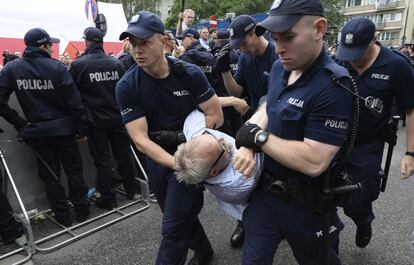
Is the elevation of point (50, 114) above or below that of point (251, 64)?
below

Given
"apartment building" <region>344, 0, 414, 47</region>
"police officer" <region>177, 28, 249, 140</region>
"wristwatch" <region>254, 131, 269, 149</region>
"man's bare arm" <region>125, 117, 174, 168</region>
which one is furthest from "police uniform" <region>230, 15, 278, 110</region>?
"apartment building" <region>344, 0, 414, 47</region>

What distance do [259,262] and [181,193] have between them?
786 mm

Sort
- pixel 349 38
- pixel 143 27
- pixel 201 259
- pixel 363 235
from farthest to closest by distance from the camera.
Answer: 1. pixel 363 235
2. pixel 201 259
3. pixel 349 38
4. pixel 143 27

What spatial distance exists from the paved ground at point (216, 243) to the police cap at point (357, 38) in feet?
6.00

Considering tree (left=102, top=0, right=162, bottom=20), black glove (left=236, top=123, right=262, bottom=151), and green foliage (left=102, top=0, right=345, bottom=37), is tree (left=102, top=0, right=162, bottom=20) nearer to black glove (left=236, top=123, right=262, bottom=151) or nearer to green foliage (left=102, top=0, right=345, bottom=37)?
green foliage (left=102, top=0, right=345, bottom=37)

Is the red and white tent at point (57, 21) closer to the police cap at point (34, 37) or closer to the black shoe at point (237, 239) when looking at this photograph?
the police cap at point (34, 37)

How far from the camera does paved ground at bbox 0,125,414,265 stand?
3066mm

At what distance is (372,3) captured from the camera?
5272cm

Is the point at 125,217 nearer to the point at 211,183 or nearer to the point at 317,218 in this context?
the point at 211,183

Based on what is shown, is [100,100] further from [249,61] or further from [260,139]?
[260,139]

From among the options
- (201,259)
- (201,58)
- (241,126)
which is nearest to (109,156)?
(201,58)

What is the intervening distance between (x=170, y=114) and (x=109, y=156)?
6.82ft

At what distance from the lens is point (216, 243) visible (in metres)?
3.33

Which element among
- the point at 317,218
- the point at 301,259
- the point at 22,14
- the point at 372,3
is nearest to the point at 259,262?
the point at 301,259
